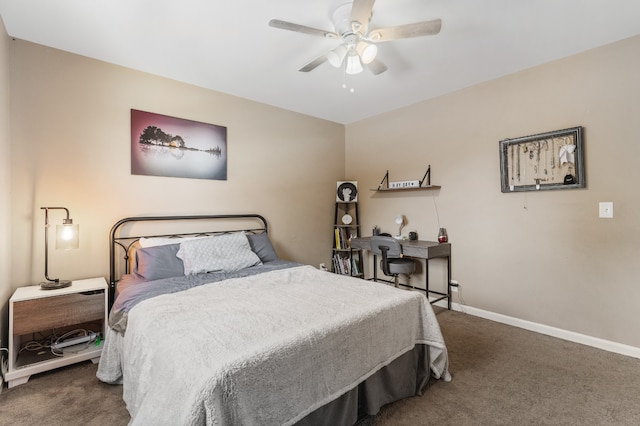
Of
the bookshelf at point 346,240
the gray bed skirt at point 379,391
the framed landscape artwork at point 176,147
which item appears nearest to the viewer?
the gray bed skirt at point 379,391

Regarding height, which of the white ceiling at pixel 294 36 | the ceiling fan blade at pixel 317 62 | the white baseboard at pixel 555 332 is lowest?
the white baseboard at pixel 555 332

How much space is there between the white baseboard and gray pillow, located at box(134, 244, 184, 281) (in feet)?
10.0

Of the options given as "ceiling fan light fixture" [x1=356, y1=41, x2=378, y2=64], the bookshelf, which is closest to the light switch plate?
"ceiling fan light fixture" [x1=356, y1=41, x2=378, y2=64]

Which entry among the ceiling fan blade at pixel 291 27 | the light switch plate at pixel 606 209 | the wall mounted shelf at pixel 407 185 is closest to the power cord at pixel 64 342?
the ceiling fan blade at pixel 291 27

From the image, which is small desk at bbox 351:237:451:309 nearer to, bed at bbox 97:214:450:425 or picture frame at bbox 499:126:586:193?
picture frame at bbox 499:126:586:193

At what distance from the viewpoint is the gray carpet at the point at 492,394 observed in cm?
169

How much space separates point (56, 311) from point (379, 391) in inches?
90.7

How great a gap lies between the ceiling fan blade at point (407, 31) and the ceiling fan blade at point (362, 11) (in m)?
0.13

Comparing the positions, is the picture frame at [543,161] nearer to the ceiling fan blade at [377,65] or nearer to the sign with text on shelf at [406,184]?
the sign with text on shelf at [406,184]

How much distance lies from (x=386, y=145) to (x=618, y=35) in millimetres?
2382

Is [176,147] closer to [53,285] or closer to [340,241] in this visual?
[53,285]

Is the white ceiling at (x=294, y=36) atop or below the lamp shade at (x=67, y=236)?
atop

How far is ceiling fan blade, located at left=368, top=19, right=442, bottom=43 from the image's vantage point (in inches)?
72.2

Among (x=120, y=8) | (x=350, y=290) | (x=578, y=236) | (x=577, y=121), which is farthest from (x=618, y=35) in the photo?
(x=120, y=8)
